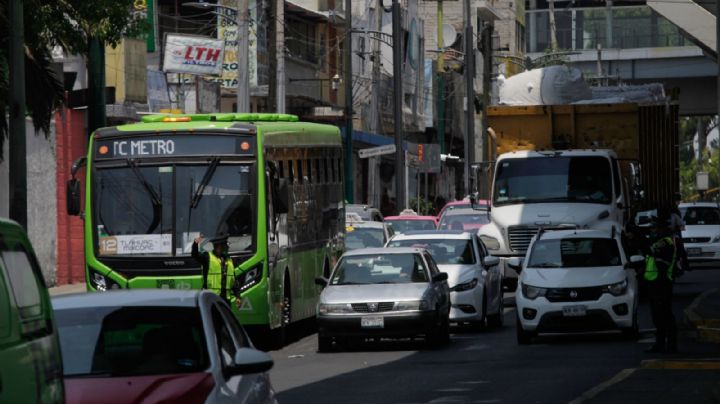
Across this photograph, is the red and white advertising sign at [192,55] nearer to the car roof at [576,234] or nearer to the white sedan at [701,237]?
the white sedan at [701,237]

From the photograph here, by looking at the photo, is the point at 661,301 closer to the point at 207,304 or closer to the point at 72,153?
the point at 207,304

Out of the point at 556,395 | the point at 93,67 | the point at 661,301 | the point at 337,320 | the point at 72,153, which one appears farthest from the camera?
the point at 72,153

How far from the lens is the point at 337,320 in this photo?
23.6m

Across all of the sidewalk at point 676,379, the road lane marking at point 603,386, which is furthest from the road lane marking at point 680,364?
the road lane marking at point 603,386

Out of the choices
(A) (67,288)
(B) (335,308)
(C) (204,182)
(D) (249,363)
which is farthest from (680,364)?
(A) (67,288)

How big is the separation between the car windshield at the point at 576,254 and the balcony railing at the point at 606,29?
44078mm

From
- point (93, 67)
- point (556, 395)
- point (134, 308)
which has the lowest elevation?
Result: point (556, 395)

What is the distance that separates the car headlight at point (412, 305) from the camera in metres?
23.5

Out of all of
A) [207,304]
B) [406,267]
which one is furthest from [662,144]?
[207,304]

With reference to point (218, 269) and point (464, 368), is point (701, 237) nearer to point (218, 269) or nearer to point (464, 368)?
point (218, 269)

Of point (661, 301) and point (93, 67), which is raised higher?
point (93, 67)

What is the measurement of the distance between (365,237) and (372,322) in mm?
12439

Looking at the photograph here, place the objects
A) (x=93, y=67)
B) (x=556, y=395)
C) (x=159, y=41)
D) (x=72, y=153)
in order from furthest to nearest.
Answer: (x=159, y=41) → (x=72, y=153) → (x=93, y=67) → (x=556, y=395)

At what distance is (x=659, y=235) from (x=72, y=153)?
22.8m
